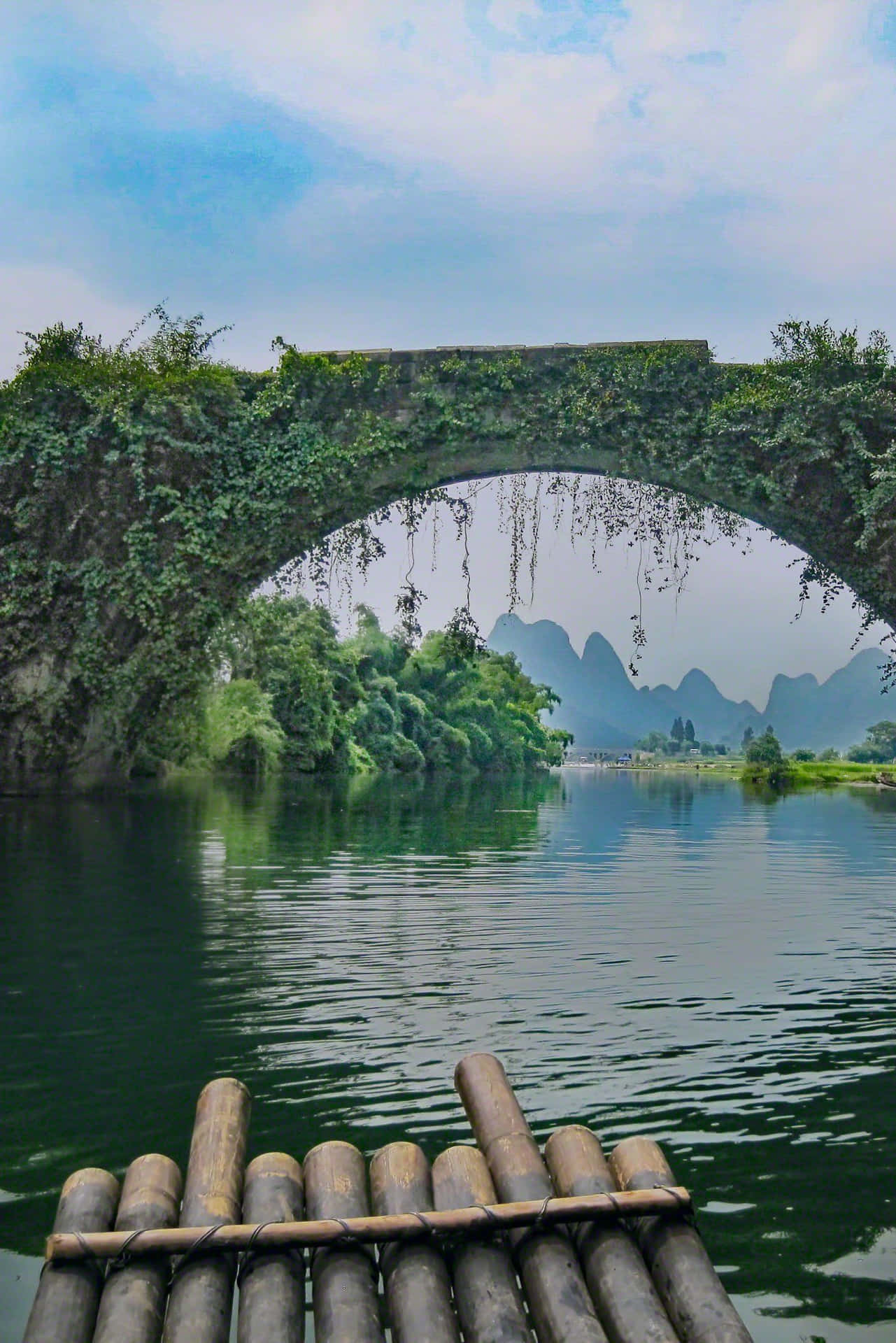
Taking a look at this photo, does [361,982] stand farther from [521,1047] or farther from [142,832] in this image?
[142,832]

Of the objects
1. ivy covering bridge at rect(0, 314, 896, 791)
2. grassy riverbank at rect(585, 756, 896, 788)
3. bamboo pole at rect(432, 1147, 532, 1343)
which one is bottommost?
grassy riverbank at rect(585, 756, 896, 788)

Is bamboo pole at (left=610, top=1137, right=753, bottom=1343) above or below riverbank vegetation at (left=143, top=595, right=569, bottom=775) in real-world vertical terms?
below

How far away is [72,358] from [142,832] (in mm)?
5771

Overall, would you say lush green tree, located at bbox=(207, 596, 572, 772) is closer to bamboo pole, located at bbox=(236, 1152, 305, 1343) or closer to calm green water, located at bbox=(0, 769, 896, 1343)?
calm green water, located at bbox=(0, 769, 896, 1343)

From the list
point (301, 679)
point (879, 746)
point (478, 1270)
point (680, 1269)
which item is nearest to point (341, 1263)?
point (478, 1270)

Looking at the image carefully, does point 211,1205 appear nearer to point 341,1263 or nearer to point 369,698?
point 341,1263

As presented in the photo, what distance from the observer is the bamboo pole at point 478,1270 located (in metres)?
3.02

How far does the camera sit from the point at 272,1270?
123 inches

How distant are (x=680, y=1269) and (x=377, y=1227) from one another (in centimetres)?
76

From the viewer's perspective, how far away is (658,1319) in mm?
3018

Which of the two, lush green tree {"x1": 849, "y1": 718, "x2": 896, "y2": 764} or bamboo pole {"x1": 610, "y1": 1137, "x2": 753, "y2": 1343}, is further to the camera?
lush green tree {"x1": 849, "y1": 718, "x2": 896, "y2": 764}

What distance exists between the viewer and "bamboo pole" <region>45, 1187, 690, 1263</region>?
3.11 meters

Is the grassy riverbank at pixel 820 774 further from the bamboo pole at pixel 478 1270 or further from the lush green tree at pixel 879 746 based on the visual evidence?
the bamboo pole at pixel 478 1270

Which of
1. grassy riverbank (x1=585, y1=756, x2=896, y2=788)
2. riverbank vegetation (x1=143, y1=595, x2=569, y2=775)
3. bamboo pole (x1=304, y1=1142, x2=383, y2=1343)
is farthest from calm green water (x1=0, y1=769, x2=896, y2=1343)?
grassy riverbank (x1=585, y1=756, x2=896, y2=788)
